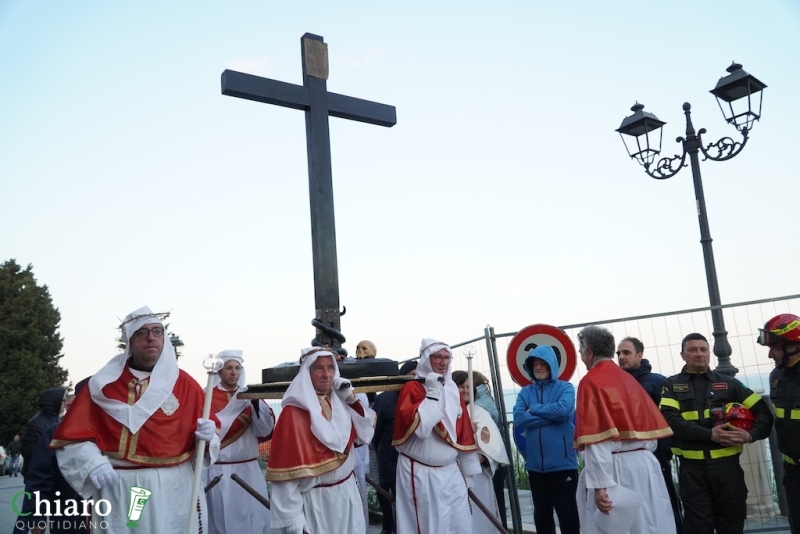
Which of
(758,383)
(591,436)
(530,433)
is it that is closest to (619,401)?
(591,436)

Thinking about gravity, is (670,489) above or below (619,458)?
below

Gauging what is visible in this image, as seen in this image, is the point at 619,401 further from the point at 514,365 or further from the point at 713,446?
the point at 514,365

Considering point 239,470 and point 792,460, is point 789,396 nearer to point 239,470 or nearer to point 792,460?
point 792,460

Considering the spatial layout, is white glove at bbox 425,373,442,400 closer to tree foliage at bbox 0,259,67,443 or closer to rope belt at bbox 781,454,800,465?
rope belt at bbox 781,454,800,465

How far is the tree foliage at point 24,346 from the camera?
104 ft

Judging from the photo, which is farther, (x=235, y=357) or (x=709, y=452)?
(x=235, y=357)

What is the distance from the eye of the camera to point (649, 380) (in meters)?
5.96

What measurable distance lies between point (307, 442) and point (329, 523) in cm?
55

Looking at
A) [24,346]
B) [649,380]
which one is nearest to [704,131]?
[649,380]

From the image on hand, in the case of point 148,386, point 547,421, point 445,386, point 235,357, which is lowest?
point 547,421

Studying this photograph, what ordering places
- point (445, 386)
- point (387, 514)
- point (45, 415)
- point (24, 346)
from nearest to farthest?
point (445, 386), point (45, 415), point (387, 514), point (24, 346)

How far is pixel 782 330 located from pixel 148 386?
4.18 meters

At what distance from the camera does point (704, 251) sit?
7801 mm

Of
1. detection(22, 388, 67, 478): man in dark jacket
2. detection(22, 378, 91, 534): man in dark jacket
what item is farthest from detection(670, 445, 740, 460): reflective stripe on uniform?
detection(22, 388, 67, 478): man in dark jacket
